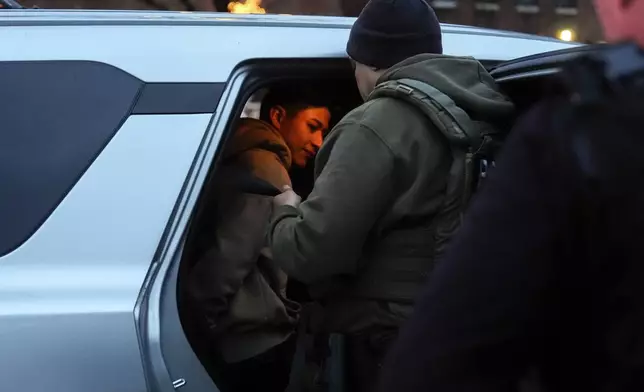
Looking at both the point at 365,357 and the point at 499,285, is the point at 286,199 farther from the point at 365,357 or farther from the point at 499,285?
the point at 499,285

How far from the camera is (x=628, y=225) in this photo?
0.92m

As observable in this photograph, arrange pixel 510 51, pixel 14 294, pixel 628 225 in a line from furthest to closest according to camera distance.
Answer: pixel 510 51, pixel 14 294, pixel 628 225

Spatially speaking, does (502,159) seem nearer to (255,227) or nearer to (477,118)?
(477,118)

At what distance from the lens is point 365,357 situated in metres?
2.27

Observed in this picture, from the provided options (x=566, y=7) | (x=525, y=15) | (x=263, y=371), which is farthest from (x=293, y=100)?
(x=566, y=7)

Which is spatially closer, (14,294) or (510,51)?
(14,294)

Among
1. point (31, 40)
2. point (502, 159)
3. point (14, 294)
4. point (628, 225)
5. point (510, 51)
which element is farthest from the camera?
point (510, 51)

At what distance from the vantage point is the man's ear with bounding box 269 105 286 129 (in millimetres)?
3289

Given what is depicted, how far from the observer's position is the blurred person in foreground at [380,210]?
215 centimetres

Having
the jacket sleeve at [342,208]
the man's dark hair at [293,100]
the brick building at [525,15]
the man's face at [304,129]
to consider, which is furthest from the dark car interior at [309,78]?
the brick building at [525,15]

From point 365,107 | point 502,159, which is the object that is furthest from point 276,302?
point 502,159

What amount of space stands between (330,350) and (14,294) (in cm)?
73

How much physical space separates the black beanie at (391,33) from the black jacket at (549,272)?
1470 mm

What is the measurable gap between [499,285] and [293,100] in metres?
2.32
